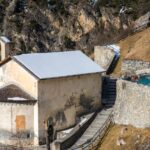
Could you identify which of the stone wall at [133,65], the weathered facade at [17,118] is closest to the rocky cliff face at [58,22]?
the stone wall at [133,65]

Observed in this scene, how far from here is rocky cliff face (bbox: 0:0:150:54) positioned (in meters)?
77.9

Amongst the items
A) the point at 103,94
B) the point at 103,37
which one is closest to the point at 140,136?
the point at 103,94

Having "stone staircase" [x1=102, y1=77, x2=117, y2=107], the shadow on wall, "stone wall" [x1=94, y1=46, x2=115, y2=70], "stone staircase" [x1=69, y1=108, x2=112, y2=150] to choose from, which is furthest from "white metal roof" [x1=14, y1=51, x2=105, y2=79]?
"stone wall" [x1=94, y1=46, x2=115, y2=70]

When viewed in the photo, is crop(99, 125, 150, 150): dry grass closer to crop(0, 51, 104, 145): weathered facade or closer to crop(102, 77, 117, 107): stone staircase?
crop(0, 51, 104, 145): weathered facade

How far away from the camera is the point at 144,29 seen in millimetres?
59500

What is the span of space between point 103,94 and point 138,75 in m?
3.74

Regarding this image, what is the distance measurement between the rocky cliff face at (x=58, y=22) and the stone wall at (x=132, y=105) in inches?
1388

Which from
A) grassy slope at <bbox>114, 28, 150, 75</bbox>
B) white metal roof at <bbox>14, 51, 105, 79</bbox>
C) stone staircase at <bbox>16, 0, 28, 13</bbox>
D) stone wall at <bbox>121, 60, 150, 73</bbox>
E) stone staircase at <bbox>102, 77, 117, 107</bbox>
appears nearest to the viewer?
white metal roof at <bbox>14, 51, 105, 79</bbox>

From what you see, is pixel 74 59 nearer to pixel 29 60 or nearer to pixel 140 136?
pixel 29 60

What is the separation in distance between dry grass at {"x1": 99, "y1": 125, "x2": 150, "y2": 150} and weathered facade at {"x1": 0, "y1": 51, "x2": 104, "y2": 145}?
4.29 m

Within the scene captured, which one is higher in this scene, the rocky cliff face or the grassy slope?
the rocky cliff face

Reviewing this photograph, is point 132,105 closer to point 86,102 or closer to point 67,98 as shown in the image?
point 67,98

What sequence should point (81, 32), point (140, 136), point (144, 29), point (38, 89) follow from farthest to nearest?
point (81, 32) < point (144, 29) < point (38, 89) < point (140, 136)

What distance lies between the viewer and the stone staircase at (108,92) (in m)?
45.4
